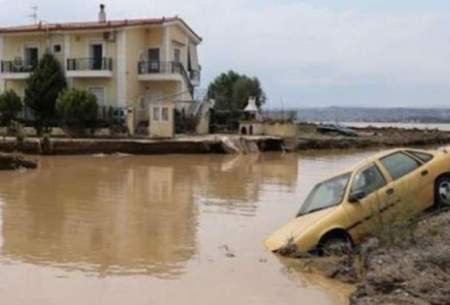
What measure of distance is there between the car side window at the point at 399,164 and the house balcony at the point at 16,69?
37.1 m

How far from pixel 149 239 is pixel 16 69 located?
3578 cm

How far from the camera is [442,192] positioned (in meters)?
11.2

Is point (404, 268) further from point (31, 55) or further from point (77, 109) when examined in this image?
point (31, 55)

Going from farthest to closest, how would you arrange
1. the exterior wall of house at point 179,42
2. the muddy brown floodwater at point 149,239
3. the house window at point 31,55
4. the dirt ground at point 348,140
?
1. the house window at point 31,55
2. the exterior wall of house at point 179,42
3. the dirt ground at point 348,140
4. the muddy brown floodwater at point 149,239

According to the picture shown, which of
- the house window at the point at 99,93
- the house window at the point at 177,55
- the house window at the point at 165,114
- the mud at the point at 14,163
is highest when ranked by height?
Result: the house window at the point at 177,55

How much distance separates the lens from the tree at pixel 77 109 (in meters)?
40.0

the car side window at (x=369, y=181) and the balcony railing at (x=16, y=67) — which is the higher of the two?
the balcony railing at (x=16, y=67)

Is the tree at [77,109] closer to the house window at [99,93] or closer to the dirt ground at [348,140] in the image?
the house window at [99,93]

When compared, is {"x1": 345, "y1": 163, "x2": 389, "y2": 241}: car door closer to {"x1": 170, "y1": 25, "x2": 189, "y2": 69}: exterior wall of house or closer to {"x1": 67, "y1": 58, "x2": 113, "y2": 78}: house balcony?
{"x1": 67, "y1": 58, "x2": 113, "y2": 78}: house balcony

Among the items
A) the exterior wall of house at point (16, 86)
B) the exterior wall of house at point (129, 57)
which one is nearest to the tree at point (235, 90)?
the exterior wall of house at point (129, 57)

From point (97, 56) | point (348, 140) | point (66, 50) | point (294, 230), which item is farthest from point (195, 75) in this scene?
point (294, 230)

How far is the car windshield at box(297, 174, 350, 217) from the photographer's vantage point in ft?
36.4

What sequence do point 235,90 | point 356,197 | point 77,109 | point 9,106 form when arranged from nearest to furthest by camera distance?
1. point 356,197
2. point 77,109
3. point 9,106
4. point 235,90

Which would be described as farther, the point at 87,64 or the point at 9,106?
the point at 87,64
